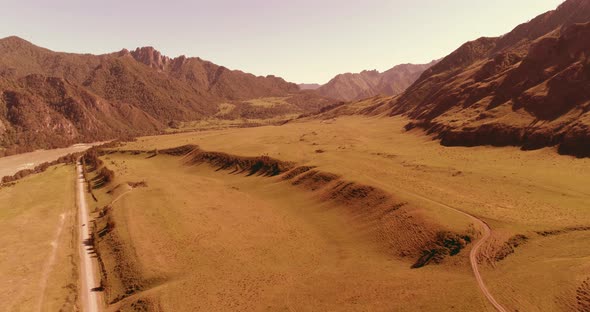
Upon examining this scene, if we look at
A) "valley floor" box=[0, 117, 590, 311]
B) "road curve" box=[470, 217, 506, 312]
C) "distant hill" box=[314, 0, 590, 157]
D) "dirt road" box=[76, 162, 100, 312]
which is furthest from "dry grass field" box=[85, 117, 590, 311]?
"distant hill" box=[314, 0, 590, 157]

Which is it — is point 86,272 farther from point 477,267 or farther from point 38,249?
point 477,267

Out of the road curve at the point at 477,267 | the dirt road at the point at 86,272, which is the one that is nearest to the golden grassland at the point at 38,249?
the dirt road at the point at 86,272

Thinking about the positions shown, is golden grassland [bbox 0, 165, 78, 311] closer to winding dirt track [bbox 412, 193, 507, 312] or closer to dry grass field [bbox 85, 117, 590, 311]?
dry grass field [bbox 85, 117, 590, 311]

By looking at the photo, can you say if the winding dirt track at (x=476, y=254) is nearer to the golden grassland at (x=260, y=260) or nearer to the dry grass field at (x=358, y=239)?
the dry grass field at (x=358, y=239)

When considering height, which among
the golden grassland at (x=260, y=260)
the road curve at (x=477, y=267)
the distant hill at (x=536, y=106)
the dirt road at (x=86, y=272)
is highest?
the distant hill at (x=536, y=106)

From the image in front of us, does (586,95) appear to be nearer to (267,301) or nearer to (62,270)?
(267,301)

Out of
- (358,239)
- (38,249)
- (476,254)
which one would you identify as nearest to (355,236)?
(358,239)
